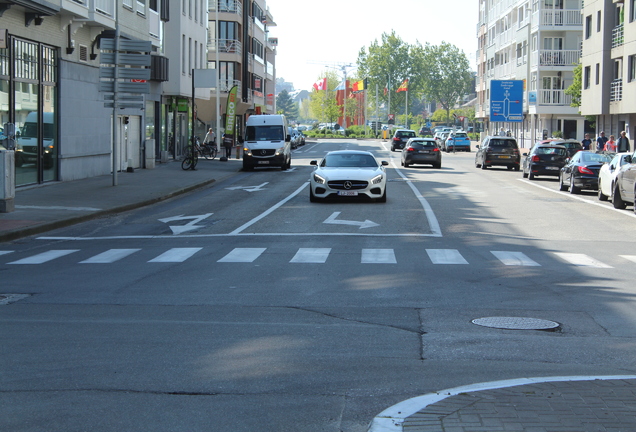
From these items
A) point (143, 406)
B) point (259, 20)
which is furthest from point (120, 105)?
point (259, 20)

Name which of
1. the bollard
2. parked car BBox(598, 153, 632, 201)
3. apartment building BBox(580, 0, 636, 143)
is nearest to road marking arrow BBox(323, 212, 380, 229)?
the bollard

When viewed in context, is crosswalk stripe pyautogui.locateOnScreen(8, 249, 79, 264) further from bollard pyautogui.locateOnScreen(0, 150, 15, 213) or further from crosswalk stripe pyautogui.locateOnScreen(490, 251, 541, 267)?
crosswalk stripe pyautogui.locateOnScreen(490, 251, 541, 267)

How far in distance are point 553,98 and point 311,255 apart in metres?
62.2

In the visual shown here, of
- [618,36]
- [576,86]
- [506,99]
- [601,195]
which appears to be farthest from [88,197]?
[506,99]

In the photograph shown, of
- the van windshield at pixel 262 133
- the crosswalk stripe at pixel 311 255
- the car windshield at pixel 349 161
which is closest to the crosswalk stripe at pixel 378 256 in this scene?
the crosswalk stripe at pixel 311 255

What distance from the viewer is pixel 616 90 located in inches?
2003

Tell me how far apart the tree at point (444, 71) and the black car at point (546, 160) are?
140553 millimetres

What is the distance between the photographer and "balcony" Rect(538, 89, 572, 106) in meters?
71.0

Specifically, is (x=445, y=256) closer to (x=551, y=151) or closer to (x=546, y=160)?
(x=546, y=160)

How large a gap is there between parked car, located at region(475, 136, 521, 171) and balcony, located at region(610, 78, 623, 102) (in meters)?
9.95

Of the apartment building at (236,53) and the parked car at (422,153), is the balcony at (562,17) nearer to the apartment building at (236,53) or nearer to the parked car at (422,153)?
the apartment building at (236,53)

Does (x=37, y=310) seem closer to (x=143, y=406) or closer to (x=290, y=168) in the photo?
(x=143, y=406)

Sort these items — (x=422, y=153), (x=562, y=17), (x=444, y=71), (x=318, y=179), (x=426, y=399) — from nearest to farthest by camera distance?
1. (x=426, y=399)
2. (x=318, y=179)
3. (x=422, y=153)
4. (x=562, y=17)
5. (x=444, y=71)

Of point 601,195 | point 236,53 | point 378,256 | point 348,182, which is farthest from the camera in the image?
point 236,53
